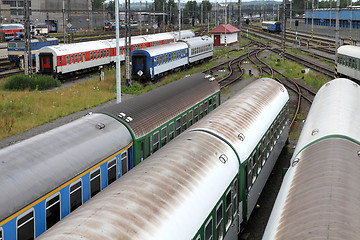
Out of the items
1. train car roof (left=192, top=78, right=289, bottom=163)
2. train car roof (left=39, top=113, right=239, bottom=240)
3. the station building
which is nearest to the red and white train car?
train car roof (left=192, top=78, right=289, bottom=163)

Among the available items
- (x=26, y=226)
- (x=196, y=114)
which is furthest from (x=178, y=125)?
(x=26, y=226)

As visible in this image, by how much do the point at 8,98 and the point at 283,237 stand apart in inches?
959

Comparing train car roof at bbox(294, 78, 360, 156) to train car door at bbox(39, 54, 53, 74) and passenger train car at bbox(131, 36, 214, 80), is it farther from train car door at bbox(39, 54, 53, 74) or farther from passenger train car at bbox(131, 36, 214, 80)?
train car door at bbox(39, 54, 53, 74)

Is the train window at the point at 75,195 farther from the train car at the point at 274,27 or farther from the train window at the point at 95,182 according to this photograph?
the train car at the point at 274,27

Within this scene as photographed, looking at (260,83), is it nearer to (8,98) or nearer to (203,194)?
(203,194)

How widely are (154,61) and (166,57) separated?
10.3 ft

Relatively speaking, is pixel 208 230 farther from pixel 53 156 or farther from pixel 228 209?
pixel 53 156

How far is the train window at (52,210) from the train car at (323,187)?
4036 millimetres

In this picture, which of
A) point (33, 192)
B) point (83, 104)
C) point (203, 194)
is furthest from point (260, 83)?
point (83, 104)

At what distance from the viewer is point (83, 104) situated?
87.9 feet

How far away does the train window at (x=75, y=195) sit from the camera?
8883mm

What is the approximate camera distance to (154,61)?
35.5 metres

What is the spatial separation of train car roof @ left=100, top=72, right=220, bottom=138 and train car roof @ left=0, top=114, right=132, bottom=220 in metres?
0.77

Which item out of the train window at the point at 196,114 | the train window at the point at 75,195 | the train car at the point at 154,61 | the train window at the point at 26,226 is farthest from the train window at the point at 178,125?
the train car at the point at 154,61
